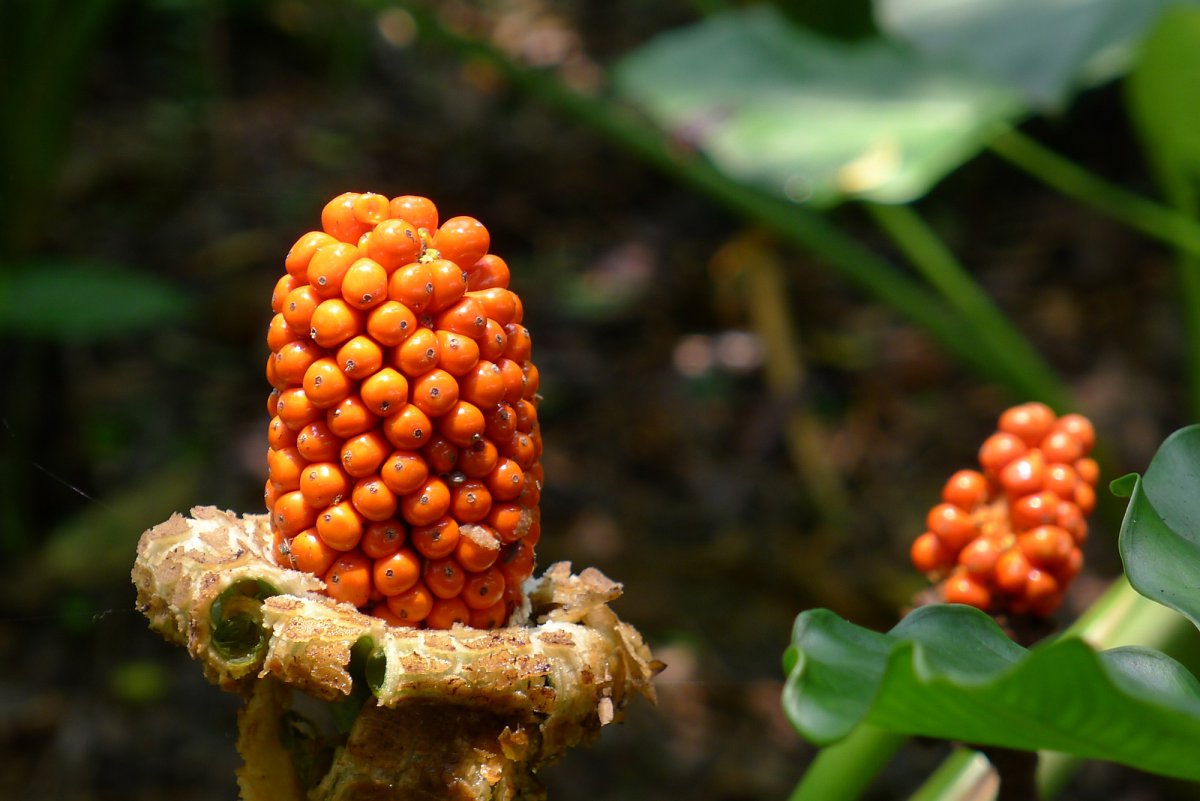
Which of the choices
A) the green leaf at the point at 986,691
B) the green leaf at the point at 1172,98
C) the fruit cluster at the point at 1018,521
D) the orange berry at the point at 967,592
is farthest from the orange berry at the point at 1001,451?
the green leaf at the point at 1172,98

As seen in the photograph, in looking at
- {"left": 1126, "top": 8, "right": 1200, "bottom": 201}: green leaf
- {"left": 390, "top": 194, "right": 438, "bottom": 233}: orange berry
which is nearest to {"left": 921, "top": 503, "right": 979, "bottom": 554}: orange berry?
{"left": 390, "top": 194, "right": 438, "bottom": 233}: orange berry

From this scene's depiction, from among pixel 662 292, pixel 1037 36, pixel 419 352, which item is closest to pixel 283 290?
pixel 419 352

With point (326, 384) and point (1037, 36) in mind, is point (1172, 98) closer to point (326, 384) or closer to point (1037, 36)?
point (1037, 36)

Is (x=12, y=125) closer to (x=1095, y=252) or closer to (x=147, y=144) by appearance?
(x=147, y=144)

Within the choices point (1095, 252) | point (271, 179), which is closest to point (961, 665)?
point (1095, 252)

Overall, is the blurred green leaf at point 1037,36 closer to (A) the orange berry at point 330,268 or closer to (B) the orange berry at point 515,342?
(B) the orange berry at point 515,342

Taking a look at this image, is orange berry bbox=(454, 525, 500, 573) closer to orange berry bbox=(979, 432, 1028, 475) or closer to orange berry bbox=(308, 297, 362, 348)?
orange berry bbox=(308, 297, 362, 348)
